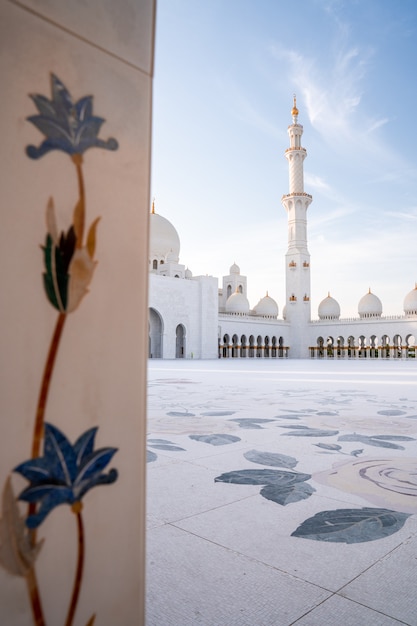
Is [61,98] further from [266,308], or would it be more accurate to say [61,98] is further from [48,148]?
[266,308]

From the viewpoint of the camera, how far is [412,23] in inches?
156

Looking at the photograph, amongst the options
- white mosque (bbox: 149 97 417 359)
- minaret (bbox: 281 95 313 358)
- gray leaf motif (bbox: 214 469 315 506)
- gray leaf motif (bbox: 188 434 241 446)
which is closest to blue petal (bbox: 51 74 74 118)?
gray leaf motif (bbox: 214 469 315 506)

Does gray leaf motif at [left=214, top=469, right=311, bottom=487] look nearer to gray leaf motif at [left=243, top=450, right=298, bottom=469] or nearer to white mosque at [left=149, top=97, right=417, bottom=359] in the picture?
gray leaf motif at [left=243, top=450, right=298, bottom=469]

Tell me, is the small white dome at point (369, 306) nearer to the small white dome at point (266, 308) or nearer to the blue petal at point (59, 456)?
the small white dome at point (266, 308)

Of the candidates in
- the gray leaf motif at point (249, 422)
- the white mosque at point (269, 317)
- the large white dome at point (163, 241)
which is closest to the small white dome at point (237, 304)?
the white mosque at point (269, 317)

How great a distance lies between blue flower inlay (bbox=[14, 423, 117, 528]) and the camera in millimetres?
413

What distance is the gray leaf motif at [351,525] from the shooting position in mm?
929

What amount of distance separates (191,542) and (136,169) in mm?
735

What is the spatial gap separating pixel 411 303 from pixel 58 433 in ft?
80.4

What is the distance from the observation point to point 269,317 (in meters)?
26.0

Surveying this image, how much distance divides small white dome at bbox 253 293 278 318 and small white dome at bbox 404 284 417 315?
687 centimetres

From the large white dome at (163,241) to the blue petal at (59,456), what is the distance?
66.1 ft

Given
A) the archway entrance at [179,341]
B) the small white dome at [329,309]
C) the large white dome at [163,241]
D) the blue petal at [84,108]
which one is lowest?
the blue petal at [84,108]

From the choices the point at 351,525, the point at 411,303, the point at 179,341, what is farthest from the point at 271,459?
the point at 411,303
